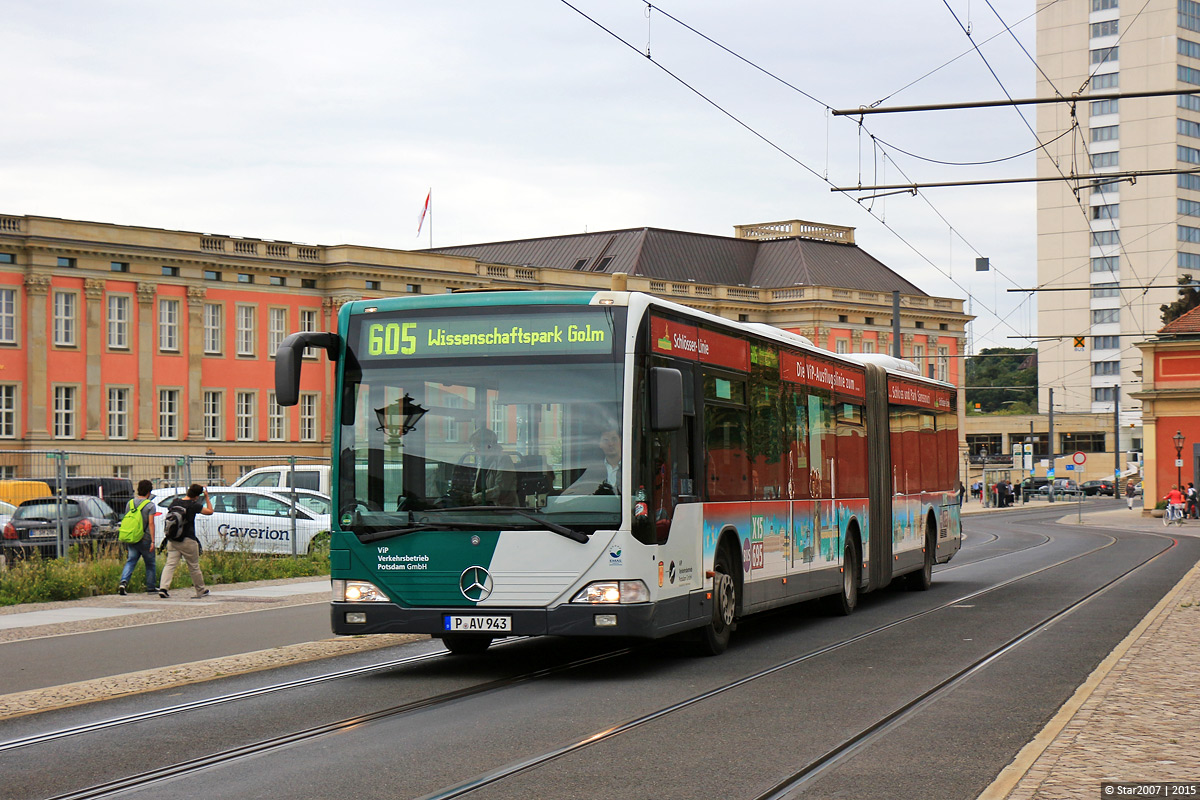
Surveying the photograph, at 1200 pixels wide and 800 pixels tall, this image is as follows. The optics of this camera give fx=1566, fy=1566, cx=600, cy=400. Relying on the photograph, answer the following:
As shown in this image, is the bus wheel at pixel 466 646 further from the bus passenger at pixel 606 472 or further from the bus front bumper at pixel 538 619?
the bus passenger at pixel 606 472

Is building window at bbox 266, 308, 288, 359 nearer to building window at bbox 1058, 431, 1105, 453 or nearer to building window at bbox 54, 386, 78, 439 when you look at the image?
building window at bbox 54, 386, 78, 439

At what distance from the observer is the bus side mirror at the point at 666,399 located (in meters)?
12.3

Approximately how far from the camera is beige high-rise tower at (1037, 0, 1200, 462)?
133 meters

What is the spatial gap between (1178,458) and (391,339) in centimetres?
5915

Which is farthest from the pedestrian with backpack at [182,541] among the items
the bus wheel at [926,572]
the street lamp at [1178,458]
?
the street lamp at [1178,458]

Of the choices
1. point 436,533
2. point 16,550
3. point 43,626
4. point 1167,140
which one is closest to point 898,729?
point 436,533

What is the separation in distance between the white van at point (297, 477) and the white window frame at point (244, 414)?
4296 cm

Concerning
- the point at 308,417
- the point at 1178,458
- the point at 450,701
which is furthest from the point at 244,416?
the point at 450,701

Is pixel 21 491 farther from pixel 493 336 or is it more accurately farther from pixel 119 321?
pixel 119 321

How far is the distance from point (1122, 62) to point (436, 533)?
13515cm

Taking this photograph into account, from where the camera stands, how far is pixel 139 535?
21.7 m

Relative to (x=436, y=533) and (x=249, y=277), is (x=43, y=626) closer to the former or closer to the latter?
(x=436, y=533)

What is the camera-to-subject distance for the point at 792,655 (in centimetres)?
1466

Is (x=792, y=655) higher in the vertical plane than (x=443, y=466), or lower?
lower
